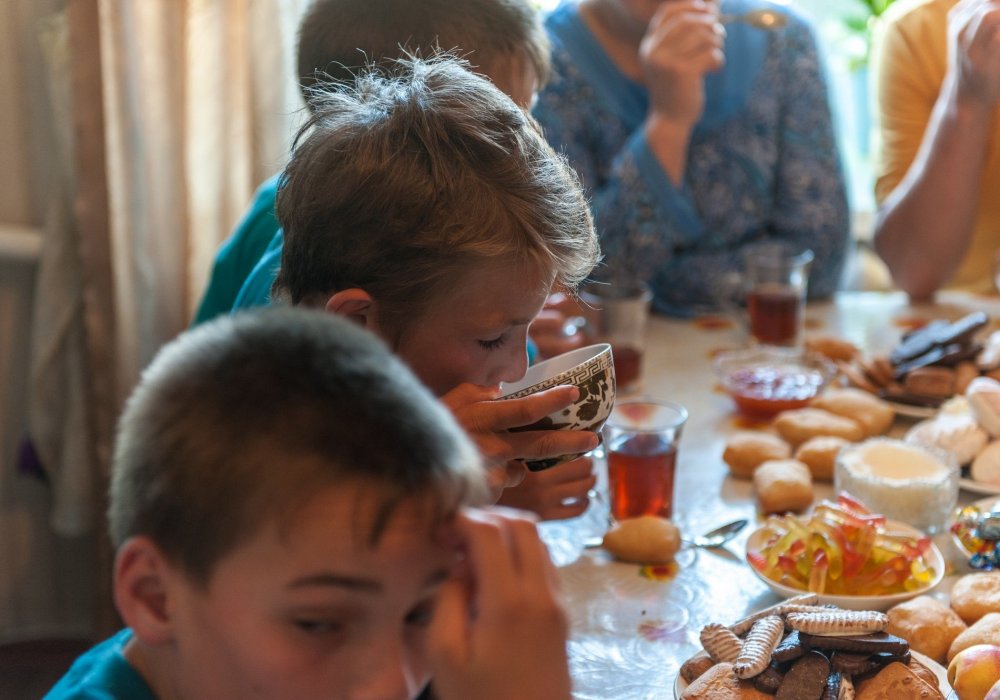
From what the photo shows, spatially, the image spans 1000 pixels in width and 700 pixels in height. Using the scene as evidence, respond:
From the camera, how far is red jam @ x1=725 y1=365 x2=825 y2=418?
166cm

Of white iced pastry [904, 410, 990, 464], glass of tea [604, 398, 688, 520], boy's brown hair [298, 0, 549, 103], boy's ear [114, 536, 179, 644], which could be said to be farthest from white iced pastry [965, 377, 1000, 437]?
boy's ear [114, 536, 179, 644]

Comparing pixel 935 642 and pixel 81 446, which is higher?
pixel 935 642

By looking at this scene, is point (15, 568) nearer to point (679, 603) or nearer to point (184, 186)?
point (184, 186)

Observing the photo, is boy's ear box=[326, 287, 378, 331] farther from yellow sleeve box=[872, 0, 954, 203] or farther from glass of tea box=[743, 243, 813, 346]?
yellow sleeve box=[872, 0, 954, 203]

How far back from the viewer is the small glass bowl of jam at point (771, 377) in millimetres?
1668

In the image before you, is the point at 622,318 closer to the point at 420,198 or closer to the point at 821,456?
the point at 821,456

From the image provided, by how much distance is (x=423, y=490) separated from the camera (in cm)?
70

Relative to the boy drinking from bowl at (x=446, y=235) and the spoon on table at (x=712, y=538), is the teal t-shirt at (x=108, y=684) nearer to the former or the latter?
the boy drinking from bowl at (x=446, y=235)

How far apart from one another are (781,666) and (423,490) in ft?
1.50

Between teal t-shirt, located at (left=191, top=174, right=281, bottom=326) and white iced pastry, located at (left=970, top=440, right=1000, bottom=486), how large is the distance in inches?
40.5

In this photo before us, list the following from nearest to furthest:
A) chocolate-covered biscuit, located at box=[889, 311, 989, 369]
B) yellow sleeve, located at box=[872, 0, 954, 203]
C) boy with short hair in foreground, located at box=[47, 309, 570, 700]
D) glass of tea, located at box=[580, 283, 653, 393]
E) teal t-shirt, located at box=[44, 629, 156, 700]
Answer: boy with short hair in foreground, located at box=[47, 309, 570, 700]
teal t-shirt, located at box=[44, 629, 156, 700]
chocolate-covered biscuit, located at box=[889, 311, 989, 369]
glass of tea, located at box=[580, 283, 653, 393]
yellow sleeve, located at box=[872, 0, 954, 203]

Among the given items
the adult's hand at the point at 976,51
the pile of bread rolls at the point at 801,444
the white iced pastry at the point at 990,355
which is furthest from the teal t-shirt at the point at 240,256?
the adult's hand at the point at 976,51

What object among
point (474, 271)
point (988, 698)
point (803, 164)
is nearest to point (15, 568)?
point (474, 271)

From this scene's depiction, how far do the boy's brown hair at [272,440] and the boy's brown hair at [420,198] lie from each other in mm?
Answer: 361
